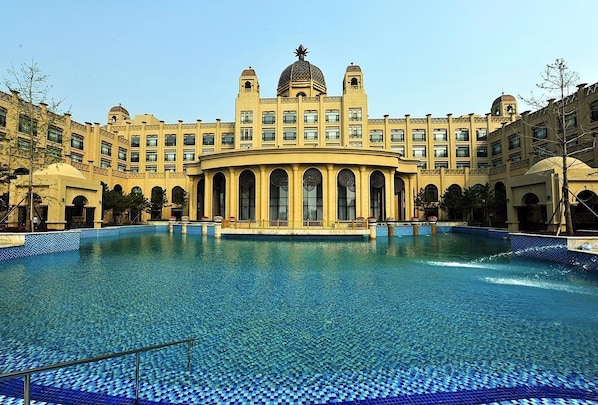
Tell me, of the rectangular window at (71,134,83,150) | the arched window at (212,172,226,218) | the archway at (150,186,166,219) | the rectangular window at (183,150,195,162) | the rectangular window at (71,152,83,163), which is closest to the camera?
the arched window at (212,172,226,218)

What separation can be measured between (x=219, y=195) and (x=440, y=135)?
115ft

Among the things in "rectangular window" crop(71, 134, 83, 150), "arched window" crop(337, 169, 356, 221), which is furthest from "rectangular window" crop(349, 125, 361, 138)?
"rectangular window" crop(71, 134, 83, 150)

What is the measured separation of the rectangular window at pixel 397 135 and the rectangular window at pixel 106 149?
42.6 meters

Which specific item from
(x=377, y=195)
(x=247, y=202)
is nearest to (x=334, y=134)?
(x=377, y=195)

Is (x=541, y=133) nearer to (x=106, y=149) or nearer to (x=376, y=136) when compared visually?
(x=376, y=136)

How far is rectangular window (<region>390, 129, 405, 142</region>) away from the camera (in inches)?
1854

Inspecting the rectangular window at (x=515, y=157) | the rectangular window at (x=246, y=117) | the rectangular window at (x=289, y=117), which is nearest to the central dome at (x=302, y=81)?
the rectangular window at (x=289, y=117)

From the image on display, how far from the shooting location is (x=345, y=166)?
27984mm

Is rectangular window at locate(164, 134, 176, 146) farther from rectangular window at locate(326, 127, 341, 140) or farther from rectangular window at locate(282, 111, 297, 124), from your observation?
rectangular window at locate(326, 127, 341, 140)

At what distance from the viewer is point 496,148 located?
44.0 meters

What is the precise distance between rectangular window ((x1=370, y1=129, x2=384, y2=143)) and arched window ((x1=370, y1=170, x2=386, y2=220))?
1708cm

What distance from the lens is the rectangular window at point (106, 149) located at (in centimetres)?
4362

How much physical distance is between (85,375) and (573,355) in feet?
23.0

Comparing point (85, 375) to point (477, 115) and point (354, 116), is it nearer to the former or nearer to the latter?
point (354, 116)
